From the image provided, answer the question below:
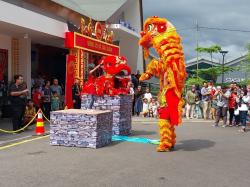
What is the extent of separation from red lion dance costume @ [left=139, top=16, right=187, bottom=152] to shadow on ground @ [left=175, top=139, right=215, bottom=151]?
1.87ft

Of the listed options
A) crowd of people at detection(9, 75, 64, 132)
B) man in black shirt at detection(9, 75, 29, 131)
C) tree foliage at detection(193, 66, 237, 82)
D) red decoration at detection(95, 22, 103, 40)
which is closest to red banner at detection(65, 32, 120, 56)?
red decoration at detection(95, 22, 103, 40)

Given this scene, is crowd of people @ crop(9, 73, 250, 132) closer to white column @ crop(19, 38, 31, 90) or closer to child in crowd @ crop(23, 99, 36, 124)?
child in crowd @ crop(23, 99, 36, 124)

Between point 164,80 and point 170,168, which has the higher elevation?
point 164,80

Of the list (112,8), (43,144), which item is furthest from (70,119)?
(112,8)

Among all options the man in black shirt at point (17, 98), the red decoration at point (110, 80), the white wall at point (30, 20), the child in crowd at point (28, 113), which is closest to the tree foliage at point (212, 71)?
the white wall at point (30, 20)

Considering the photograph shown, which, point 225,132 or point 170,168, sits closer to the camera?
point 170,168

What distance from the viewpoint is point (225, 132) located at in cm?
1295

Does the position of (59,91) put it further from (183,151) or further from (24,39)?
(183,151)

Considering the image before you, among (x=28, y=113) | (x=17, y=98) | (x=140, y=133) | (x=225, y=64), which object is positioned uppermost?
(x=225, y=64)

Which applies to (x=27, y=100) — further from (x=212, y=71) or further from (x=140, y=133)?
(x=212, y=71)

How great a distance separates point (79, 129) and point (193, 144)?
2870 millimetres

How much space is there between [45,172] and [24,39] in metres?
11.6

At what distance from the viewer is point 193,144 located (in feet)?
33.4

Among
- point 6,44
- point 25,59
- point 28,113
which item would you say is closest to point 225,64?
point 25,59
